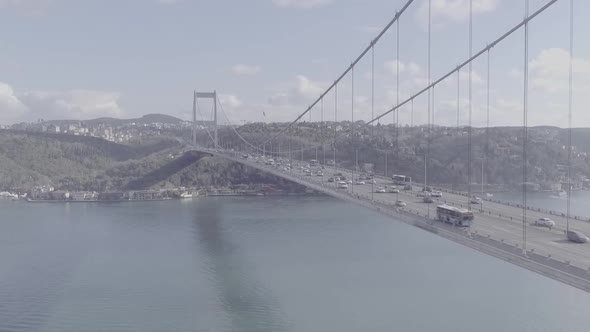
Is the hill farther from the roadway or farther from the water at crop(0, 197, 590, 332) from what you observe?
the roadway

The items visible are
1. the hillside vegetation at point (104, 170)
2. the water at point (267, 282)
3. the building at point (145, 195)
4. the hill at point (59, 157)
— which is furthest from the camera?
the hill at point (59, 157)

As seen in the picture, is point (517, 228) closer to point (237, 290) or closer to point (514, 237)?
point (514, 237)

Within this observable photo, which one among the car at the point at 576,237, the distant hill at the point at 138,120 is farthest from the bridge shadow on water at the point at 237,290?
the distant hill at the point at 138,120

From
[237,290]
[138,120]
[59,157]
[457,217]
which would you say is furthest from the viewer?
[138,120]

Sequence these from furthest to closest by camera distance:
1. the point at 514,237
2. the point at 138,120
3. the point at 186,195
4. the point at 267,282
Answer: the point at 138,120 → the point at 186,195 → the point at 267,282 → the point at 514,237

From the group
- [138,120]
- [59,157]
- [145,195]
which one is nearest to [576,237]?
[145,195]

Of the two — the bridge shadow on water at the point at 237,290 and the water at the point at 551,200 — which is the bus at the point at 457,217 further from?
the water at the point at 551,200

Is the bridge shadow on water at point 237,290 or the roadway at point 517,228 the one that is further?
the bridge shadow on water at point 237,290
